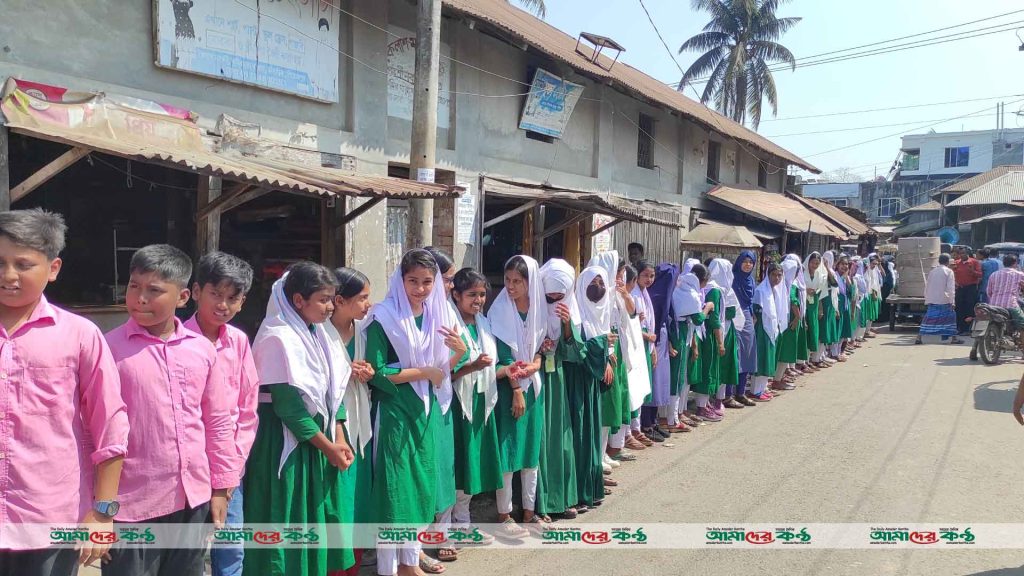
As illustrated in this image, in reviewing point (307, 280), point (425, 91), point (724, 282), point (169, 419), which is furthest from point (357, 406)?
point (724, 282)

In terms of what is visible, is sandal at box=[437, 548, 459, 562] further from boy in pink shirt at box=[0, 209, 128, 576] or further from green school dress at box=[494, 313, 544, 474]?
boy in pink shirt at box=[0, 209, 128, 576]

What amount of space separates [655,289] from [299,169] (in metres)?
3.56

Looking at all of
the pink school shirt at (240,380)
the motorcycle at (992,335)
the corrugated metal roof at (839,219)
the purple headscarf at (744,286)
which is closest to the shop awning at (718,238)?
the motorcycle at (992,335)

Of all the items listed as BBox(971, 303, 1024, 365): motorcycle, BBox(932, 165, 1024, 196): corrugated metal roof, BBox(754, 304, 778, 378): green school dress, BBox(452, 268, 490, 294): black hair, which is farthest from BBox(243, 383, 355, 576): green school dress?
BBox(932, 165, 1024, 196): corrugated metal roof

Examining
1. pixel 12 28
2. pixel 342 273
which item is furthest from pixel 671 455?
pixel 12 28

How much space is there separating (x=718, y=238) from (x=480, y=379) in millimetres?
12082

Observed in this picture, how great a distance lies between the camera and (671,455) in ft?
20.5

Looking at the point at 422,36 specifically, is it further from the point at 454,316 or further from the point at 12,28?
the point at 454,316

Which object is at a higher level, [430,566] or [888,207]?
[888,207]

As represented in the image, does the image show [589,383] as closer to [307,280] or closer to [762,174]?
[307,280]

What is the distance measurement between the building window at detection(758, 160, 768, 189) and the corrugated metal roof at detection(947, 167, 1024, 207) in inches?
398

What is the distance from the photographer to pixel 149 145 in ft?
16.6

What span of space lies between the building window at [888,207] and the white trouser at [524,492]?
153ft

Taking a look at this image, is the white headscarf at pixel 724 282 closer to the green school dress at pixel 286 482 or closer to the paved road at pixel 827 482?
the paved road at pixel 827 482
